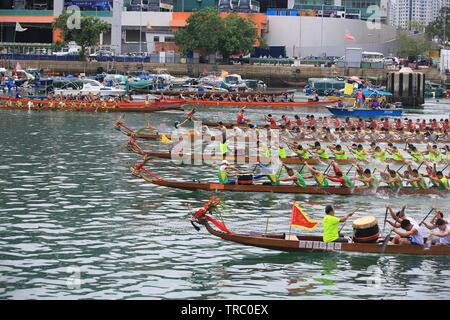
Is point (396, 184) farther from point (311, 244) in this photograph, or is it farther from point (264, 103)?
point (264, 103)

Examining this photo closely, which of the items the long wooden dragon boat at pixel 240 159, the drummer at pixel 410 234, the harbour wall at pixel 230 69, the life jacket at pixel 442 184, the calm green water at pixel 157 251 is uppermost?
the harbour wall at pixel 230 69

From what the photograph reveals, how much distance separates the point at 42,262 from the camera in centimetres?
2177

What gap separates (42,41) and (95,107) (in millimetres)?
56516

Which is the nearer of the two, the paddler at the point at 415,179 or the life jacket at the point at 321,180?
the paddler at the point at 415,179

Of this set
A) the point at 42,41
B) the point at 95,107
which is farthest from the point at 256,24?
the point at 95,107

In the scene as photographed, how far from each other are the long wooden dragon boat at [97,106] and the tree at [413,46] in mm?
65409

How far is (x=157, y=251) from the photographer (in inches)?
910

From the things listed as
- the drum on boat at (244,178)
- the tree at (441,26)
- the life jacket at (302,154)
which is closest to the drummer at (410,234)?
the drum on boat at (244,178)

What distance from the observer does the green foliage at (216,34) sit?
102637 millimetres

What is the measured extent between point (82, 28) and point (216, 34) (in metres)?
17.3

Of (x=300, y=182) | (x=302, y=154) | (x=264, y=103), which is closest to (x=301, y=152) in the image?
(x=302, y=154)

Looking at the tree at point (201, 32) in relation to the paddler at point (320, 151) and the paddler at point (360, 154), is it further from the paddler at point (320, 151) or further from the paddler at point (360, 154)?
the paddler at point (360, 154)

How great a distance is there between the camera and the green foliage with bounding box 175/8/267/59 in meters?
103

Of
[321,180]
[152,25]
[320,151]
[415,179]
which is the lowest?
[321,180]
